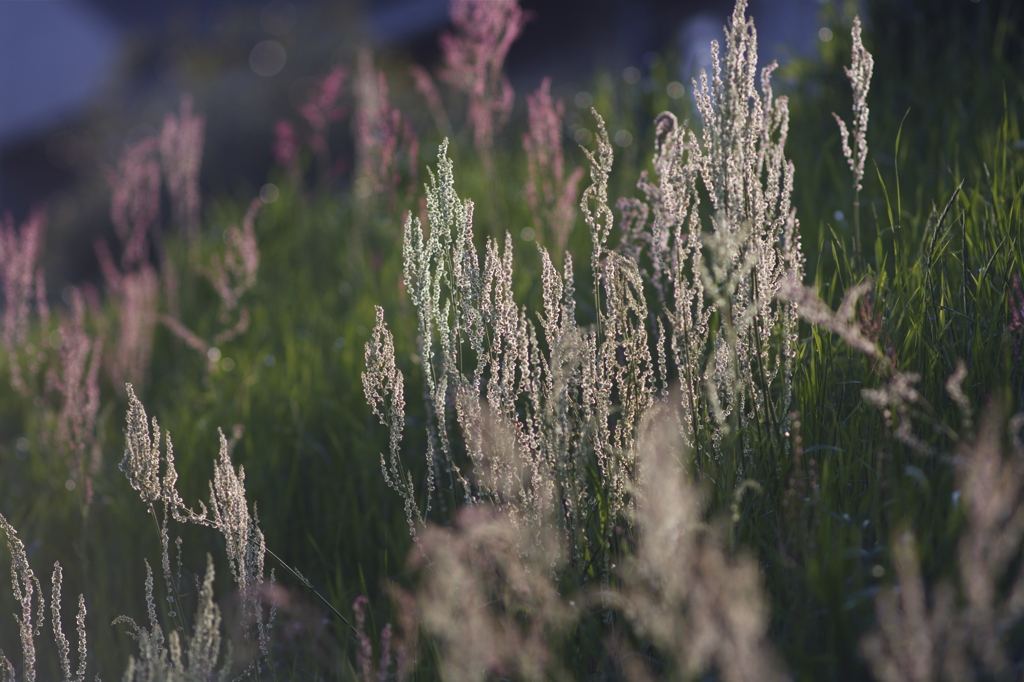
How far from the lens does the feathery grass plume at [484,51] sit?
10.8ft

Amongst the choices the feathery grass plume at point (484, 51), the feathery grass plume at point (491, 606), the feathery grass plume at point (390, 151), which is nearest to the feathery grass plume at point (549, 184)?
the feathery grass plume at point (484, 51)

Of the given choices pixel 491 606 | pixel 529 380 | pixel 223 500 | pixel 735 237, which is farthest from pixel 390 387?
pixel 735 237

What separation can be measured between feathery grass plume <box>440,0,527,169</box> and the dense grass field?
24mm

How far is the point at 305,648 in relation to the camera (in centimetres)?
241

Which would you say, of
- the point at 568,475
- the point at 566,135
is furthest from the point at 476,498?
the point at 566,135

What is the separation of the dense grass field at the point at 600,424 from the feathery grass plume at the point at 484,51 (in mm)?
24

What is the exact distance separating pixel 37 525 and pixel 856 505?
2723mm

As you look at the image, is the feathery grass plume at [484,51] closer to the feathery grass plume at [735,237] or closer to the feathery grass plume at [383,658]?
the feathery grass plume at [735,237]

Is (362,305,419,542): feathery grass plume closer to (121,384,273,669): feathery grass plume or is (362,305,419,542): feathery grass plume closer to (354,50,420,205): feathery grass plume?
(121,384,273,669): feathery grass plume

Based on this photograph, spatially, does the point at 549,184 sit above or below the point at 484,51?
below

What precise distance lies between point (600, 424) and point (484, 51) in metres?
1.94

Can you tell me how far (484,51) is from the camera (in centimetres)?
338

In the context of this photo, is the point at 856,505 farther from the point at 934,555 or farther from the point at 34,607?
the point at 34,607

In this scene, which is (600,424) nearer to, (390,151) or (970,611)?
(970,611)
